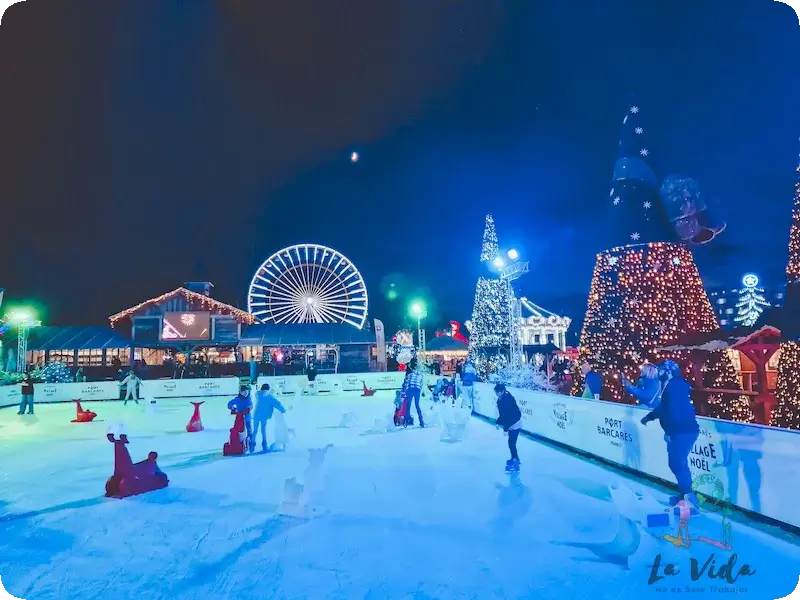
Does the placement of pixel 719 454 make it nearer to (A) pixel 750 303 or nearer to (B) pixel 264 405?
(B) pixel 264 405

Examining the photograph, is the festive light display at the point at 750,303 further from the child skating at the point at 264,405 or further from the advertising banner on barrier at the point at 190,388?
the child skating at the point at 264,405

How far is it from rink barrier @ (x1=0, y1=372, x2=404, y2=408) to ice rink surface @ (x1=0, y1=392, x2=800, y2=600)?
51.5 feet

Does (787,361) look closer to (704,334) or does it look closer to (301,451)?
(704,334)

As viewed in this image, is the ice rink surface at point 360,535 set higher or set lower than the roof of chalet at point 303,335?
lower

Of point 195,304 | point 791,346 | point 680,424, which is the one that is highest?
point 195,304

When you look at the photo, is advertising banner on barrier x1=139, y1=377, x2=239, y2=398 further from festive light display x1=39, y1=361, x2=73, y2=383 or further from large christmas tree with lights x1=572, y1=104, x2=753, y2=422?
large christmas tree with lights x1=572, y1=104, x2=753, y2=422

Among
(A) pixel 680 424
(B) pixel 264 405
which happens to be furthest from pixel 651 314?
(B) pixel 264 405

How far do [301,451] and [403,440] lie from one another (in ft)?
7.55

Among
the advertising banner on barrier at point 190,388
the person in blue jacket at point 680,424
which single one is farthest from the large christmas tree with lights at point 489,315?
the person in blue jacket at point 680,424

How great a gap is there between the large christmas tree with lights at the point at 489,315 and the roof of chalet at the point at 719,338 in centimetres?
1444

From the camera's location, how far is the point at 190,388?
2559cm

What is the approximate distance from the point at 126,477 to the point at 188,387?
19885 millimetres

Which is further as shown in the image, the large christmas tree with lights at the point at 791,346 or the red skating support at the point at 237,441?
the red skating support at the point at 237,441

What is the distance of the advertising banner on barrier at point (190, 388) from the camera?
80.2ft
